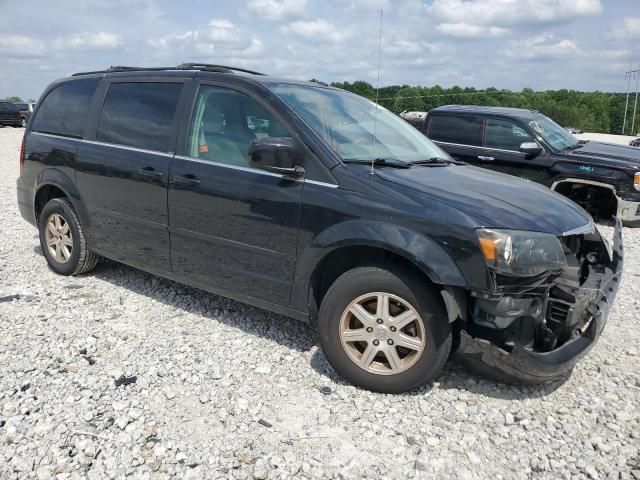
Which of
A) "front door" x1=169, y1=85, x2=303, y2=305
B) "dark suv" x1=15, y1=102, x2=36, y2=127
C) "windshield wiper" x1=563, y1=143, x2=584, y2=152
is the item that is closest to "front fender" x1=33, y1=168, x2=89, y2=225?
"front door" x1=169, y1=85, x2=303, y2=305

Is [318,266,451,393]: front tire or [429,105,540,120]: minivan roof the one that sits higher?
[429,105,540,120]: minivan roof

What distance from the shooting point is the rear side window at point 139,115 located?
4.20 m

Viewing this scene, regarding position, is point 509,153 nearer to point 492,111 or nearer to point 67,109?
point 492,111

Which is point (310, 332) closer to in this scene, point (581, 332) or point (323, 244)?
point (323, 244)

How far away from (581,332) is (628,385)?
0.71 metres

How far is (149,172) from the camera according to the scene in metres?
4.19

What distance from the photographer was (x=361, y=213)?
3213 millimetres

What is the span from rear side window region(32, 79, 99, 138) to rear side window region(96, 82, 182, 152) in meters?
0.31

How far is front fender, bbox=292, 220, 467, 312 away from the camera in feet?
9.66

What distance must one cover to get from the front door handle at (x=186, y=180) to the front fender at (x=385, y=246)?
102cm

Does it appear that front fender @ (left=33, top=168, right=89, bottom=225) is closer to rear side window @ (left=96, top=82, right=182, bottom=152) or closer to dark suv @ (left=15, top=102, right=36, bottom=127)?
rear side window @ (left=96, top=82, right=182, bottom=152)

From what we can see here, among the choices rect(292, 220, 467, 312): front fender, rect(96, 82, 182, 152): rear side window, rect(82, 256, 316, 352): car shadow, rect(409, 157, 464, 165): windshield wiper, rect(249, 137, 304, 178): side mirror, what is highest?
rect(96, 82, 182, 152): rear side window

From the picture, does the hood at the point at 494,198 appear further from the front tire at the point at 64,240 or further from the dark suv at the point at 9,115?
Answer: the dark suv at the point at 9,115

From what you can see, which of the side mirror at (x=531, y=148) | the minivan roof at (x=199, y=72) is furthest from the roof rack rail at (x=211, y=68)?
the side mirror at (x=531, y=148)
